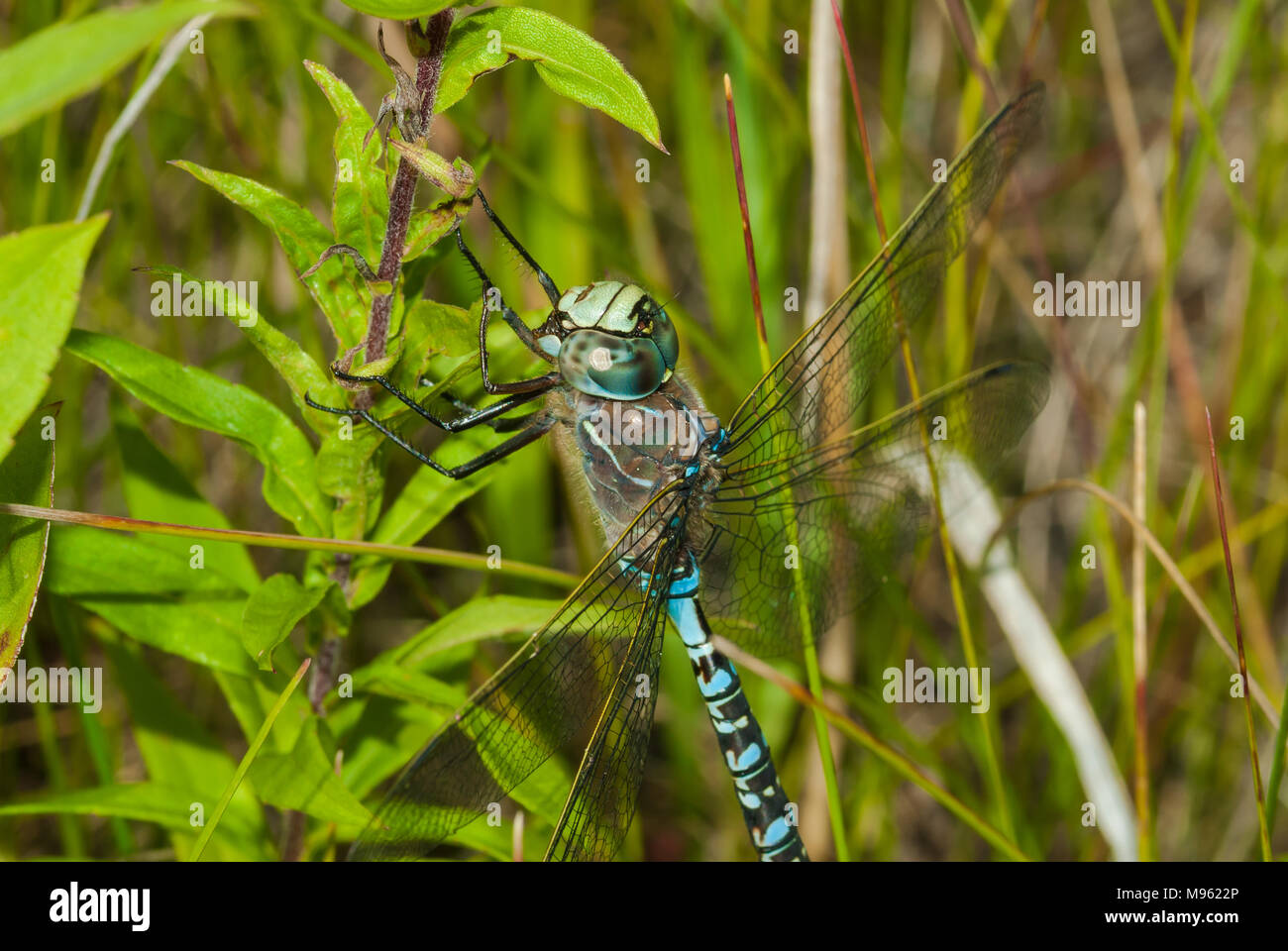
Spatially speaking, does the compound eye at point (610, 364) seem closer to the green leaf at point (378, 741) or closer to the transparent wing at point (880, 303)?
the transparent wing at point (880, 303)

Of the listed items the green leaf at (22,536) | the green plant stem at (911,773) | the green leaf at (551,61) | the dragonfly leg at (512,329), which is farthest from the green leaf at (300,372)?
the green plant stem at (911,773)

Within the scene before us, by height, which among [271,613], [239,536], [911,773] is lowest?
[911,773]

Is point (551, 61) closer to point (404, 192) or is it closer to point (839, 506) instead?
point (404, 192)

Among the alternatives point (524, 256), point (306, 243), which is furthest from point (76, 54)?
point (524, 256)
